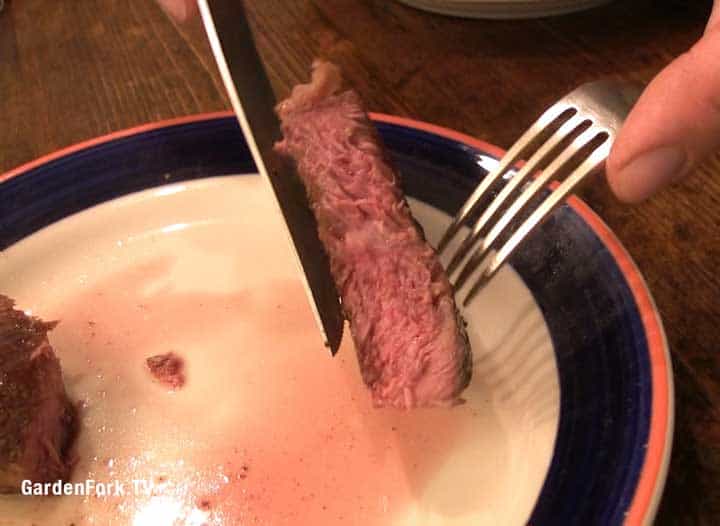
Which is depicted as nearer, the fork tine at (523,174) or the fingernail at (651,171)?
the fingernail at (651,171)

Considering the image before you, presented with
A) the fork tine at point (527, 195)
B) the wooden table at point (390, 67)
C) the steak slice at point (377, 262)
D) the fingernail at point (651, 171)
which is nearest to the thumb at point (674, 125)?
the fingernail at point (651, 171)

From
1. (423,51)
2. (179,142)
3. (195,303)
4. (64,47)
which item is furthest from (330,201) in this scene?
(64,47)

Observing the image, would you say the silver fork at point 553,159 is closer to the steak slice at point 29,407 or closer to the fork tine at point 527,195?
the fork tine at point 527,195

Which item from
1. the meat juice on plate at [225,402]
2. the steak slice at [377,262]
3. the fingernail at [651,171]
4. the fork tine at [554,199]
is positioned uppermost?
the fingernail at [651,171]

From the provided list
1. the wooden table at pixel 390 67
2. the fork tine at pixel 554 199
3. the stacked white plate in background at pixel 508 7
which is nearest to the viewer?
the fork tine at pixel 554 199

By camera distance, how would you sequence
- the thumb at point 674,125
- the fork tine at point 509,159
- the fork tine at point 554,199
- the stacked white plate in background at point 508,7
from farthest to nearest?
the stacked white plate in background at point 508,7
the fork tine at point 509,159
the fork tine at point 554,199
the thumb at point 674,125

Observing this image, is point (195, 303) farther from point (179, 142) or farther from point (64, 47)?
point (64, 47)

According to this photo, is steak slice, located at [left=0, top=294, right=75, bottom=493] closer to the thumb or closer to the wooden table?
the wooden table

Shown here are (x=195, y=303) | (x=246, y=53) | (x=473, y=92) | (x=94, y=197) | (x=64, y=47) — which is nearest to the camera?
(x=246, y=53)

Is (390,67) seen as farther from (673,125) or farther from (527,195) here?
(673,125)
